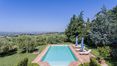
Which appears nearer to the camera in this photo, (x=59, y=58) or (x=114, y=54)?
(x=114, y=54)

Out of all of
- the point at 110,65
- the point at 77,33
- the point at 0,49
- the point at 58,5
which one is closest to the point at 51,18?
the point at 58,5

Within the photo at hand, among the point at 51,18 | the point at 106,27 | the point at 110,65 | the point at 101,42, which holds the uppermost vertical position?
the point at 51,18

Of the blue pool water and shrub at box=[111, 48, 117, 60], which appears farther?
shrub at box=[111, 48, 117, 60]

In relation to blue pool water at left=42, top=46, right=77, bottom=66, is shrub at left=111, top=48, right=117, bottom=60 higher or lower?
higher

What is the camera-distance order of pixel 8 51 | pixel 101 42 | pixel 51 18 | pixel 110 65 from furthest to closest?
pixel 51 18, pixel 101 42, pixel 8 51, pixel 110 65

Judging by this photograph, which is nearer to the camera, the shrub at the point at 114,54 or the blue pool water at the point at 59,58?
the blue pool water at the point at 59,58

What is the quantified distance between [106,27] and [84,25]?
29.1 ft

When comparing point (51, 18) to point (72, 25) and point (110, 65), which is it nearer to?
point (72, 25)

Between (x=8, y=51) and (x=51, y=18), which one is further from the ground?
(x=51, y=18)

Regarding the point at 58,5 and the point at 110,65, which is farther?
the point at 58,5

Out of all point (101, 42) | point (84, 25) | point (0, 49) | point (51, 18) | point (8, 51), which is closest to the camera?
point (0, 49)

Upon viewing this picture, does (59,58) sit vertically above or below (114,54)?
below

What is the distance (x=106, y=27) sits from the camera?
23422mm

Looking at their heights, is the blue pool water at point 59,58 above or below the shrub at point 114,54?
below
